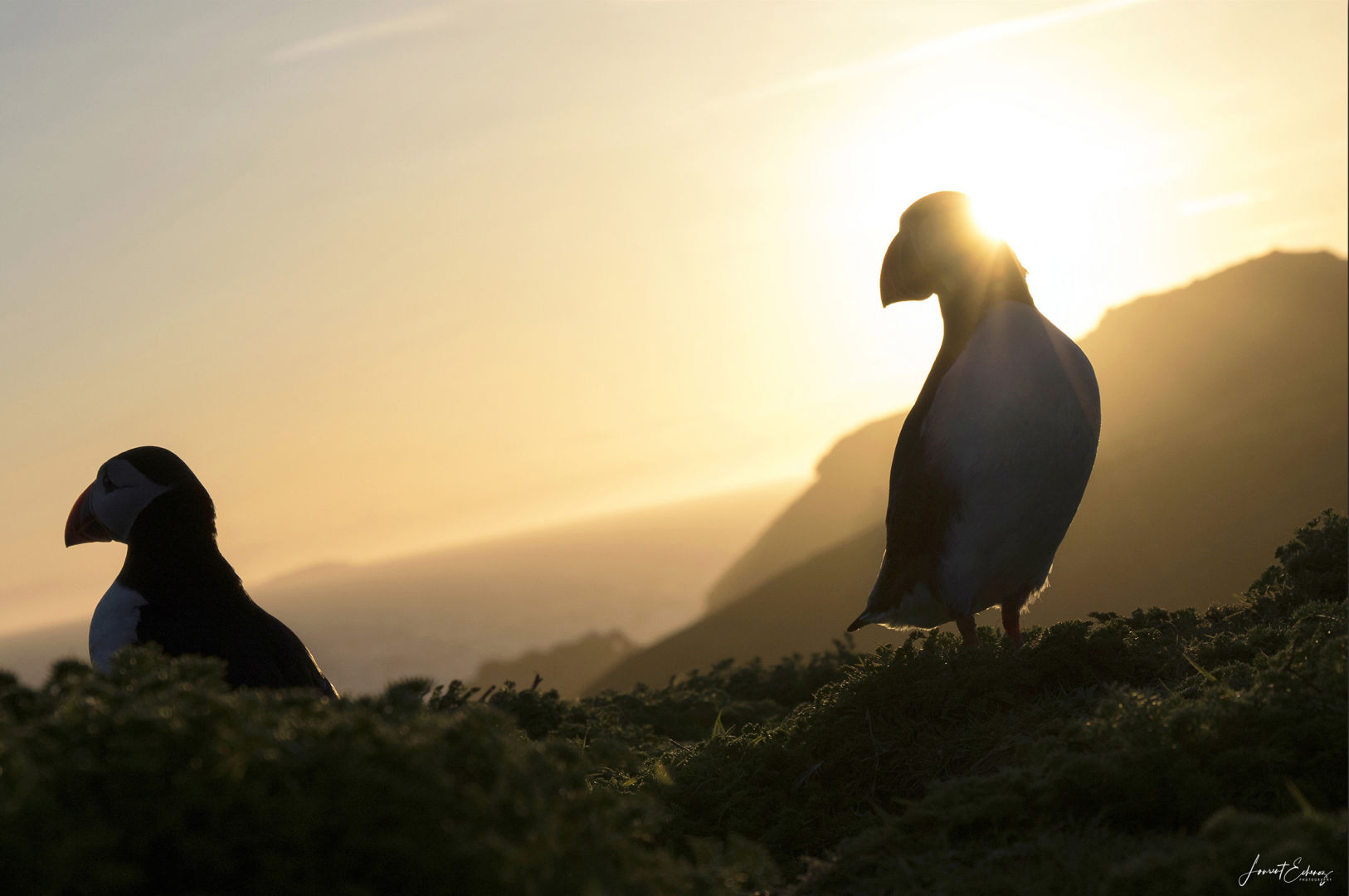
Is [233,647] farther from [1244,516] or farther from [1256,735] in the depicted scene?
[1244,516]

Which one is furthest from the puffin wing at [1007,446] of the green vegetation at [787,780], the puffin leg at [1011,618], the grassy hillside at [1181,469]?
the grassy hillside at [1181,469]

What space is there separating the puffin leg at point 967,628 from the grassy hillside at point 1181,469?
4094 millimetres

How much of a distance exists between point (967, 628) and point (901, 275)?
207cm

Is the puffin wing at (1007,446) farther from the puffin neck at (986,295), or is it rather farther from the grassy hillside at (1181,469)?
the grassy hillside at (1181,469)

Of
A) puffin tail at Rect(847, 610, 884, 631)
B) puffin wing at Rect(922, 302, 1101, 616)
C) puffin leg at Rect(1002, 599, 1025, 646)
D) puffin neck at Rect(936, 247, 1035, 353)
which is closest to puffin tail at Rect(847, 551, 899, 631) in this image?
puffin tail at Rect(847, 610, 884, 631)

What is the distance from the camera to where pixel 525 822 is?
2188 mm

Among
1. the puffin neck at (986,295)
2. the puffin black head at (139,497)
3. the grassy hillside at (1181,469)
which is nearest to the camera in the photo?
the puffin neck at (986,295)

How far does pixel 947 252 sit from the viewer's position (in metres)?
5.71

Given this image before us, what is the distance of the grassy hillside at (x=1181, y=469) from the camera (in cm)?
1323

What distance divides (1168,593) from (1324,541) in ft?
21.7

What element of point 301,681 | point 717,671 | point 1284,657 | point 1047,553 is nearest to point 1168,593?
point 717,671

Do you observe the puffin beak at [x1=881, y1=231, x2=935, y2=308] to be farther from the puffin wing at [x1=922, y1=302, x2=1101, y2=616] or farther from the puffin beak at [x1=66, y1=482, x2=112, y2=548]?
the puffin beak at [x1=66, y1=482, x2=112, y2=548]

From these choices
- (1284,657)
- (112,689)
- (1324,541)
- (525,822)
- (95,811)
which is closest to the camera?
(95,811)

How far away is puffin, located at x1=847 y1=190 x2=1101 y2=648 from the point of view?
5184 millimetres
